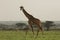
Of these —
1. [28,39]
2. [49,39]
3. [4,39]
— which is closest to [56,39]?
[49,39]

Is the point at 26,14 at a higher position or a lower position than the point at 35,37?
higher

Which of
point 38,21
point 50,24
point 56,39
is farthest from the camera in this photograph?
point 50,24

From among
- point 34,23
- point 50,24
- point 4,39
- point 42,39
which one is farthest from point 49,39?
point 50,24

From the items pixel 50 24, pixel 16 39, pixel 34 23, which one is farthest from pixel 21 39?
pixel 50 24

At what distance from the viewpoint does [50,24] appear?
151ft

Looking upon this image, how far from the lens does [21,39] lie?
14.2 m

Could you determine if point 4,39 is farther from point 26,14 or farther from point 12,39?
point 26,14

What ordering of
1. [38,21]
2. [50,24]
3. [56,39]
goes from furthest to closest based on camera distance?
Answer: [50,24] → [56,39] → [38,21]

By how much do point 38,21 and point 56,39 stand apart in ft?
5.36

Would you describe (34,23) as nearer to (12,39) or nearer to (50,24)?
(12,39)

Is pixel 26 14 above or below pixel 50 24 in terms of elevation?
below

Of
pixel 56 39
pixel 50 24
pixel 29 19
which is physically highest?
pixel 50 24

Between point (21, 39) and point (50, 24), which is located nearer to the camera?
point (21, 39)

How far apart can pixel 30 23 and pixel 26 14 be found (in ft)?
1.96
